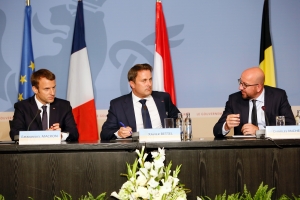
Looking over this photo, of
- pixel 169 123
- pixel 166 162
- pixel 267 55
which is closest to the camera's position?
pixel 166 162

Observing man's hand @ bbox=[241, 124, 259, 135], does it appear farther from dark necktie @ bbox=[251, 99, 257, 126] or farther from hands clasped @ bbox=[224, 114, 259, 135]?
dark necktie @ bbox=[251, 99, 257, 126]

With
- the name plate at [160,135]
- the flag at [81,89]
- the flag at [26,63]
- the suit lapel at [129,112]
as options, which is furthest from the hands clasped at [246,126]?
the flag at [26,63]

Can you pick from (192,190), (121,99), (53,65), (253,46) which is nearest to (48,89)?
(121,99)

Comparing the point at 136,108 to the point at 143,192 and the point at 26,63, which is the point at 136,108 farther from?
the point at 143,192

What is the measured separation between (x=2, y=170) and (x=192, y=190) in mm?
1211

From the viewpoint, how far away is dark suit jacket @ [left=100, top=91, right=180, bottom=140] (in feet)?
13.3

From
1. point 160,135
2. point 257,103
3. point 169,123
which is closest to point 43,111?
point 169,123

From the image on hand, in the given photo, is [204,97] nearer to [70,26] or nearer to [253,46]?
[253,46]

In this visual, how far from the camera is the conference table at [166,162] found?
2.91m

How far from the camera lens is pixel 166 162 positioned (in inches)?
117

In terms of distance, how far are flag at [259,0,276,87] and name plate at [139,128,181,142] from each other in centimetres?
219

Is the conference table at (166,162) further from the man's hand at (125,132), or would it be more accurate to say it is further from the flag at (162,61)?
the flag at (162,61)

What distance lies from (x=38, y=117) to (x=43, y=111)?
72mm

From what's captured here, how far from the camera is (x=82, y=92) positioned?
16.2ft
